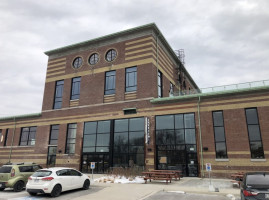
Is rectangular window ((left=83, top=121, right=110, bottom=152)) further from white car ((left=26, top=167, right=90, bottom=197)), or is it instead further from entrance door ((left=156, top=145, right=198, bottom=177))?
white car ((left=26, top=167, right=90, bottom=197))

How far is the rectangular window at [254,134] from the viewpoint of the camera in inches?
730

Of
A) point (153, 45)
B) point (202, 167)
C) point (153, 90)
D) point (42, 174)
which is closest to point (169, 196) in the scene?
point (42, 174)

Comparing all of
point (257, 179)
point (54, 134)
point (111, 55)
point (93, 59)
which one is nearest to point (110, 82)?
point (111, 55)

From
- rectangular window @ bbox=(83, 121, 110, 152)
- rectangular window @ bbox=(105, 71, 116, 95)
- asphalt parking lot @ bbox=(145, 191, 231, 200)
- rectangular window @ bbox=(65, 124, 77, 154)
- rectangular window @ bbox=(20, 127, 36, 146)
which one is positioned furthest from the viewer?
rectangular window @ bbox=(20, 127, 36, 146)

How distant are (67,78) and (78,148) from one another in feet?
31.9

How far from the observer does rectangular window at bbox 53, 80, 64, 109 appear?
29714mm

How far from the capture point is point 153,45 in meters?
25.5

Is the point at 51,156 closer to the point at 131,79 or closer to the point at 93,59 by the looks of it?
the point at 93,59

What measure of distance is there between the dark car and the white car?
9.42 m

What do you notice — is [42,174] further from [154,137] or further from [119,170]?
[154,137]

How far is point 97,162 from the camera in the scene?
24703 millimetres

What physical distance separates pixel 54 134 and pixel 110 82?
1001 cm

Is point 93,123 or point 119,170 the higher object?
point 93,123

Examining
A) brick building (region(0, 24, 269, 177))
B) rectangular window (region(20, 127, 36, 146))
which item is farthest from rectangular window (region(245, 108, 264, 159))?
rectangular window (region(20, 127, 36, 146))
